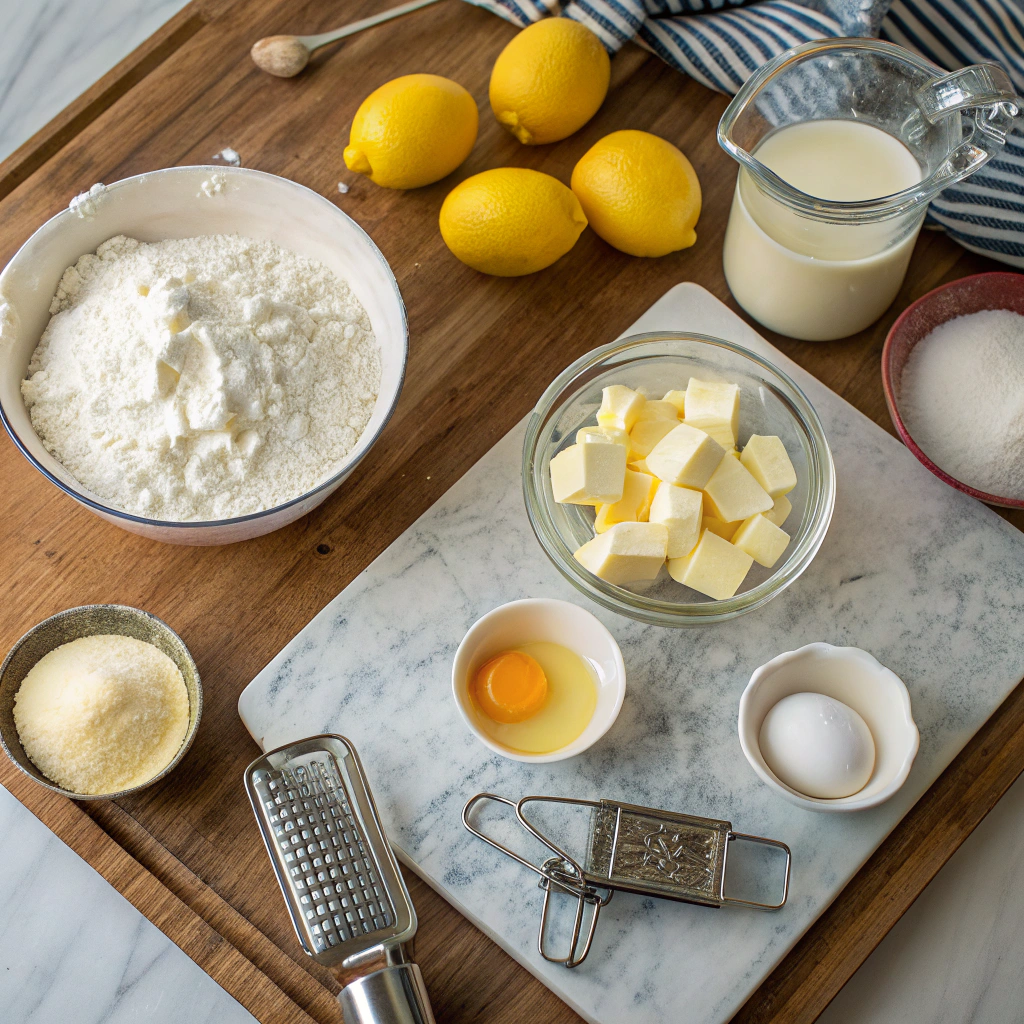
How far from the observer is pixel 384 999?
98cm

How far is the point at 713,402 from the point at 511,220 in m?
0.36

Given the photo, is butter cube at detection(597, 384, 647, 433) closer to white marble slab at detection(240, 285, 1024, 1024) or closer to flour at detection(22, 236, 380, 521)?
white marble slab at detection(240, 285, 1024, 1024)

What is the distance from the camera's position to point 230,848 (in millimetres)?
1110

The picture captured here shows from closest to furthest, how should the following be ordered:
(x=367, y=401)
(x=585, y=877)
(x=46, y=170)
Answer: (x=585, y=877) < (x=367, y=401) < (x=46, y=170)

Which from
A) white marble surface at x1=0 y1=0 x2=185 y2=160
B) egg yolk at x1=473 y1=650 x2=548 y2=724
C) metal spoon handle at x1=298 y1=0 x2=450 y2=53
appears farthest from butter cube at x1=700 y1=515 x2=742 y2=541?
white marble surface at x1=0 y1=0 x2=185 y2=160

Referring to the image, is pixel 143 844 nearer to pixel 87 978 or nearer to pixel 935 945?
pixel 87 978

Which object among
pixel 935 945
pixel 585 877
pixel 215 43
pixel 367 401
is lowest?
pixel 935 945

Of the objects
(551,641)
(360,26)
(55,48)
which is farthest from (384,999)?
(55,48)

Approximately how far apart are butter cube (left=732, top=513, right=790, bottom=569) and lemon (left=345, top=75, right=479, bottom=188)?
2.14ft

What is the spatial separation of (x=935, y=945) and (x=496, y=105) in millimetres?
1382

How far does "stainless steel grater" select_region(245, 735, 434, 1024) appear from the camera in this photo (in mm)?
991

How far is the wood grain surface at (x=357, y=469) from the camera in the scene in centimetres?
108

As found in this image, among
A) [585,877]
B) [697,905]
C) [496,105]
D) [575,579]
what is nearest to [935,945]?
[697,905]

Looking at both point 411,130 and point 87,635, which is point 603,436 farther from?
point 87,635
